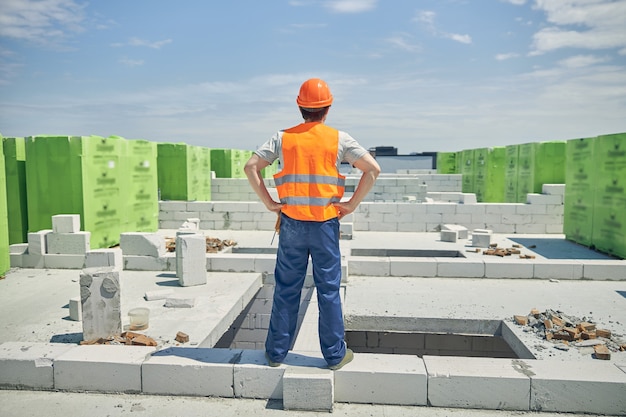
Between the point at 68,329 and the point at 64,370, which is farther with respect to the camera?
the point at 68,329

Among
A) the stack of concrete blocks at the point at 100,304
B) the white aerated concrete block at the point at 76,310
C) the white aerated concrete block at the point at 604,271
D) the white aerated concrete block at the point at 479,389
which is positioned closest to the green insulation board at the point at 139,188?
the white aerated concrete block at the point at 76,310

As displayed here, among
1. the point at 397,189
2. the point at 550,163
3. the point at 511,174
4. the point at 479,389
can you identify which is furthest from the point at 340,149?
the point at 511,174

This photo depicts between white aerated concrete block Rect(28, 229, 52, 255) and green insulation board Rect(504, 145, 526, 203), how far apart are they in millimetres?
15054

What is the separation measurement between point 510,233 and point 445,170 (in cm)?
2178

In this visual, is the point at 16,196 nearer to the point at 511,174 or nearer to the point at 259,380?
the point at 259,380

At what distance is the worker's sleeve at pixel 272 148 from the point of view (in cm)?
354

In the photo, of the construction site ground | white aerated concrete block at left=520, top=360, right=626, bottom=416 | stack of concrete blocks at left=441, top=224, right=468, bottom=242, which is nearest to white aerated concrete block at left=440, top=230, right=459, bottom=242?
stack of concrete blocks at left=441, top=224, right=468, bottom=242

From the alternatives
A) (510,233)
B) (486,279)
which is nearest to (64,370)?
(486,279)

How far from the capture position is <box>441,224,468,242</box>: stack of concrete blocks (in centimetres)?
1215

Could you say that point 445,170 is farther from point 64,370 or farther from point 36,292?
point 64,370

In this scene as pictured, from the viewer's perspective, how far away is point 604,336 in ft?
16.9

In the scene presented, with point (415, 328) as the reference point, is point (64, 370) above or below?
above

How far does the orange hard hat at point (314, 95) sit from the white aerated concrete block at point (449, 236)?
9.38 m

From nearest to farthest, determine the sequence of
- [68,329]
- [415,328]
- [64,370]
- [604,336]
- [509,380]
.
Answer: [509,380] → [64,370] → [604,336] → [68,329] → [415,328]
